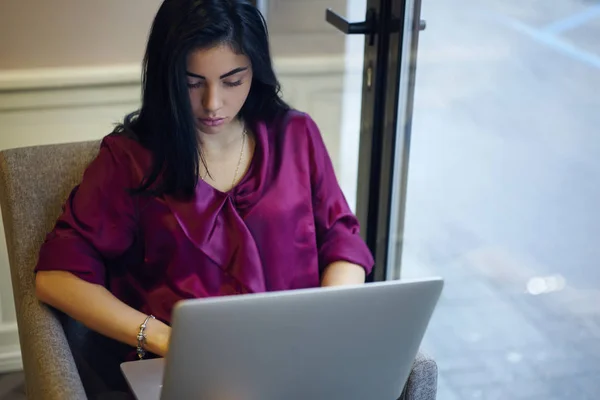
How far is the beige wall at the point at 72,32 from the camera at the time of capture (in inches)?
74.0

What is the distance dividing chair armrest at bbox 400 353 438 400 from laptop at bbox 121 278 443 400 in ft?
0.47

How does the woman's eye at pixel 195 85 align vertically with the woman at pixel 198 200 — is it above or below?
above

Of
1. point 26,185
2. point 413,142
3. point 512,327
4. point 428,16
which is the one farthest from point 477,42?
point 26,185

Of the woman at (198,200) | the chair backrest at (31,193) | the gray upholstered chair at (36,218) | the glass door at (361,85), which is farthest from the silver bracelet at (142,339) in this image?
the glass door at (361,85)

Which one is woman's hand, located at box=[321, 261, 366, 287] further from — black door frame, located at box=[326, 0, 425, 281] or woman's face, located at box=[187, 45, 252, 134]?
black door frame, located at box=[326, 0, 425, 281]

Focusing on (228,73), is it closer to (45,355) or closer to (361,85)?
(45,355)

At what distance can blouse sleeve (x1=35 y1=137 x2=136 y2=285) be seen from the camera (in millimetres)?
1308

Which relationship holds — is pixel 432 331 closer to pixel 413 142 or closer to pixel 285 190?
pixel 413 142

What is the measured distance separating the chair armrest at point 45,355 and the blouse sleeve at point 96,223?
76 mm

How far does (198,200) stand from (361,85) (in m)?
0.78

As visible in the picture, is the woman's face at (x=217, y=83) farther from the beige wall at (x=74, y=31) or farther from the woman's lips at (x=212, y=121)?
the beige wall at (x=74, y=31)

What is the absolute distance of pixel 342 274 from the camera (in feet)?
4.58

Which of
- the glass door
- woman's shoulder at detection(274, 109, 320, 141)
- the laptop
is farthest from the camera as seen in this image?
the glass door

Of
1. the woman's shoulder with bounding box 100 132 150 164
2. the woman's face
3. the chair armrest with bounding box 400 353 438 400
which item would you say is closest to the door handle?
the woman's face
